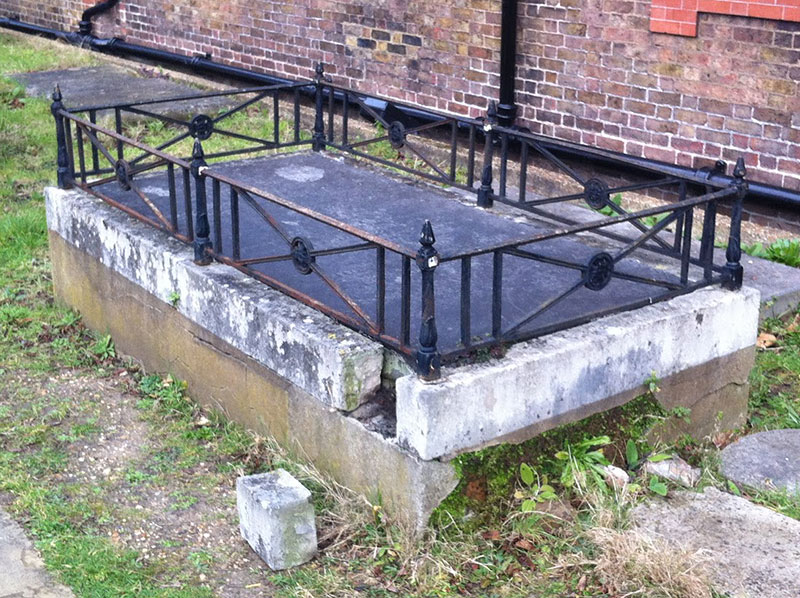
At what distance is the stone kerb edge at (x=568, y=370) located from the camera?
386 centimetres

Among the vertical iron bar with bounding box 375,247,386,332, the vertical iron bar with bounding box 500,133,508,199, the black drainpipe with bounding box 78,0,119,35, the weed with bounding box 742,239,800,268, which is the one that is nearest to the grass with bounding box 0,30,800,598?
the vertical iron bar with bounding box 375,247,386,332

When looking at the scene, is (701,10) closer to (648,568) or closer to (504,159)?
(504,159)

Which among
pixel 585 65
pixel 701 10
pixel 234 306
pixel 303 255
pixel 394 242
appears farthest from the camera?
pixel 585 65

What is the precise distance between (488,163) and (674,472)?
2.07 m

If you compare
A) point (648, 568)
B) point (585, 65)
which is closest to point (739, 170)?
point (648, 568)

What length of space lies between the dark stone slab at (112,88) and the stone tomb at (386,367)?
13.9ft

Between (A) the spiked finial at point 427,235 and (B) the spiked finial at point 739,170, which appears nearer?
(A) the spiked finial at point 427,235

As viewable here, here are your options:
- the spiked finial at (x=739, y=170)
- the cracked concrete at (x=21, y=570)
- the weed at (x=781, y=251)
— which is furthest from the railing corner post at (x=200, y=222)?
the weed at (x=781, y=251)

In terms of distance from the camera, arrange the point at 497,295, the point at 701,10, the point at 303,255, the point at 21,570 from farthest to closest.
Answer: the point at 701,10 < the point at 303,255 < the point at 497,295 < the point at 21,570

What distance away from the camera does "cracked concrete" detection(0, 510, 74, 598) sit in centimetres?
379

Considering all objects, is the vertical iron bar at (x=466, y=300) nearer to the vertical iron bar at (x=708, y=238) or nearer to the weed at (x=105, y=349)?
the vertical iron bar at (x=708, y=238)

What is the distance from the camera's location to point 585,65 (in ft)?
24.2

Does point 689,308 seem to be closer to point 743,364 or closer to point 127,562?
point 743,364

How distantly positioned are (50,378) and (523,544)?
2.75 m
